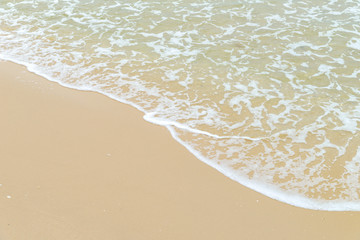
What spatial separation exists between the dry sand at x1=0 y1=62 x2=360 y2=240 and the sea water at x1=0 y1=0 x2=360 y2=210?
244mm

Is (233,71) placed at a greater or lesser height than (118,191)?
lesser

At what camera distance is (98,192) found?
392 centimetres

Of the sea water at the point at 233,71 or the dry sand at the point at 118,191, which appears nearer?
the dry sand at the point at 118,191

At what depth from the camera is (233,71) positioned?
6.33m

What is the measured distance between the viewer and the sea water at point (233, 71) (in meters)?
4.49

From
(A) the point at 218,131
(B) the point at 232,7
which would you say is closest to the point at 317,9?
(B) the point at 232,7

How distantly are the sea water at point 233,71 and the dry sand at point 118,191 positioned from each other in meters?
0.24

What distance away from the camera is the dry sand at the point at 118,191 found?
355 cm

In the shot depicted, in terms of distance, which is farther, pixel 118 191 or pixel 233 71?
pixel 233 71

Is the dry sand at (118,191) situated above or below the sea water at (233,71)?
above

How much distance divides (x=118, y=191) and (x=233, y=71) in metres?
3.11

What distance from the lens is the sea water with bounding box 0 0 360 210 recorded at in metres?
4.49

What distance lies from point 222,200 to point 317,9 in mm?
6000

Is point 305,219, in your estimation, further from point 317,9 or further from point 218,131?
point 317,9
